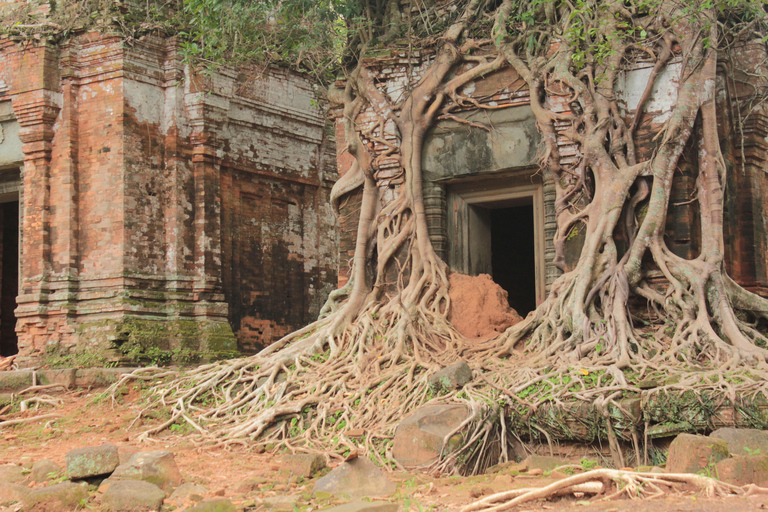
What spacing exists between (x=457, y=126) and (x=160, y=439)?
393cm

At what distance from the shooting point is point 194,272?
10664 mm

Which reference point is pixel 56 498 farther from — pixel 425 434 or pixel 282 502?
pixel 425 434

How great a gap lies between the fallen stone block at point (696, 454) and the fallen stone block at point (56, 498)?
3284 mm

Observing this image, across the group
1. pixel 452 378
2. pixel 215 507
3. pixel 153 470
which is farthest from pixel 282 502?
pixel 452 378

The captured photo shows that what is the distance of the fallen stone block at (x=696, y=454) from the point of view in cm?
423

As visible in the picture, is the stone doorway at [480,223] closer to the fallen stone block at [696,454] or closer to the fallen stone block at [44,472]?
the fallen stone block at [696,454]

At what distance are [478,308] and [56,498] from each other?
4000mm

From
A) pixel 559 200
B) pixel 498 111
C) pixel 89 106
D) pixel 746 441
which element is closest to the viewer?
pixel 746 441

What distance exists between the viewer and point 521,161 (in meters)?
7.60

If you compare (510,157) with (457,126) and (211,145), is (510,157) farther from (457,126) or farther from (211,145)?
(211,145)

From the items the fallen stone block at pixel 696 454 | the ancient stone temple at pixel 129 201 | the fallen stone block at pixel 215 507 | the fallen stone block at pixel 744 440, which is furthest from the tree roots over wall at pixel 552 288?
the ancient stone temple at pixel 129 201

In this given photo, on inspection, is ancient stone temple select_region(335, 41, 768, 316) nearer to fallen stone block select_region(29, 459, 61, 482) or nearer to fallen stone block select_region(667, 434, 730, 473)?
fallen stone block select_region(667, 434, 730, 473)

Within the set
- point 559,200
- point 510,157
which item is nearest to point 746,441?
point 559,200

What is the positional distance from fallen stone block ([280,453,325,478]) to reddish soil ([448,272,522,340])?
249 centimetres
